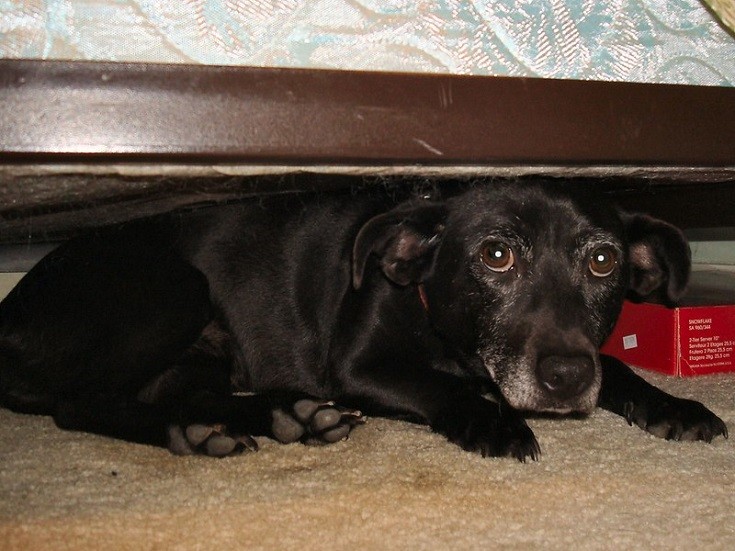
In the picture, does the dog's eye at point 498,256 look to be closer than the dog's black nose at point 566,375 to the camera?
No

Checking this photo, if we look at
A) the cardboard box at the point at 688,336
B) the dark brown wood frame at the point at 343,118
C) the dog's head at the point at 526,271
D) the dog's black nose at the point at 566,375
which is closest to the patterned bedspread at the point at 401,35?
the dark brown wood frame at the point at 343,118

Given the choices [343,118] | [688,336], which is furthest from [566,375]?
[688,336]

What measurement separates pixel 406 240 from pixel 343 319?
1.05ft

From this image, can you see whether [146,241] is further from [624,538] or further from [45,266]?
[624,538]

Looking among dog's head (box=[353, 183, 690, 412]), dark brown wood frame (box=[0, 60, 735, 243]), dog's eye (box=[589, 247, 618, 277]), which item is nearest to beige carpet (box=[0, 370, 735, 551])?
dog's head (box=[353, 183, 690, 412])

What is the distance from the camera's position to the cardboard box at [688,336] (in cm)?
247

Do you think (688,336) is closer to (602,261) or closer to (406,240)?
(602,261)

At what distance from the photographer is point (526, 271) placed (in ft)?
6.42

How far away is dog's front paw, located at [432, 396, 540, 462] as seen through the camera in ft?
5.56

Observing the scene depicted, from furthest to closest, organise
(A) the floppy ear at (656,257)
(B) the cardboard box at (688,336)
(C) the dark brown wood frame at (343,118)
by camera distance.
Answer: (B) the cardboard box at (688,336) → (A) the floppy ear at (656,257) → (C) the dark brown wood frame at (343,118)

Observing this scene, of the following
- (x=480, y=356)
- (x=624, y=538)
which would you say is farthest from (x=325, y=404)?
(x=624, y=538)

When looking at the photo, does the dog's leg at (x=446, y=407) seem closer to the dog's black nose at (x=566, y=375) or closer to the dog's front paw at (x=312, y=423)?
the dog's black nose at (x=566, y=375)

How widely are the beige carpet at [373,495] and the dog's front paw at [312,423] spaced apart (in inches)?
1.6

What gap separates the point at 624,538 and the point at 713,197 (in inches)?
58.6
